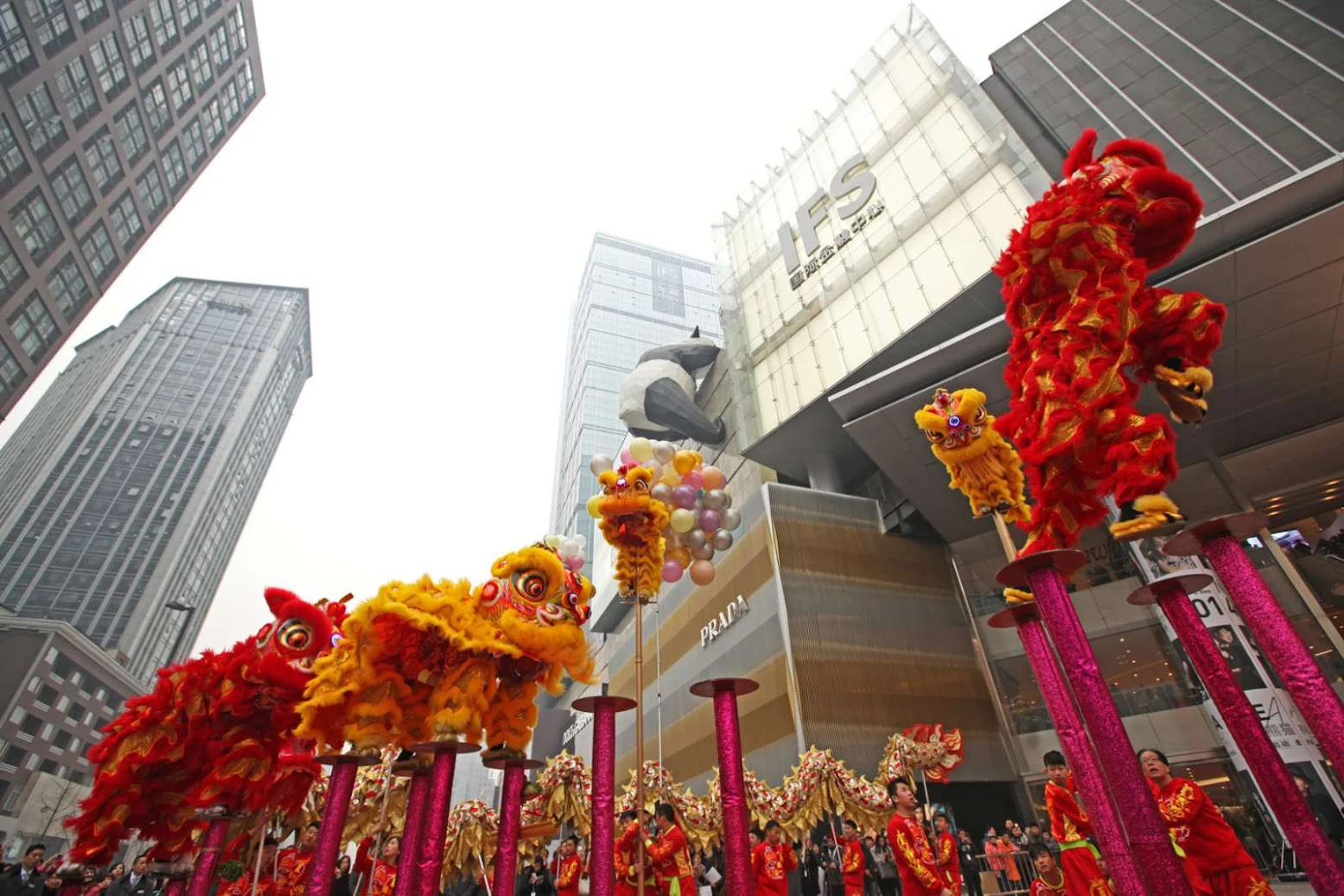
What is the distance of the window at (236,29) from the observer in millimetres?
43438

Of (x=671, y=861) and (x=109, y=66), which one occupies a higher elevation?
(x=109, y=66)

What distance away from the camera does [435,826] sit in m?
4.20

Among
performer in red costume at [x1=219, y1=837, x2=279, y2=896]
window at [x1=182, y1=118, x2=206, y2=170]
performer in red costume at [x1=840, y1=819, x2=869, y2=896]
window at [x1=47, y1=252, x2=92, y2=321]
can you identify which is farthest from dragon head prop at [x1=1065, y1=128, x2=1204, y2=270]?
window at [x1=182, y1=118, x2=206, y2=170]

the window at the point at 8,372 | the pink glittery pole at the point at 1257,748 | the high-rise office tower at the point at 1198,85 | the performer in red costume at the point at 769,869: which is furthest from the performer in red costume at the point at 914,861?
the window at the point at 8,372

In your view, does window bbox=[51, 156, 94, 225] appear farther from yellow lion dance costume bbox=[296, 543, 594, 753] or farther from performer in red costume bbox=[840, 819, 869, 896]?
performer in red costume bbox=[840, 819, 869, 896]

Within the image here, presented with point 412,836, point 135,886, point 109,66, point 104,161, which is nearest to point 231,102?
point 109,66

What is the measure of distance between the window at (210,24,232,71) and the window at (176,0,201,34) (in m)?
2.49

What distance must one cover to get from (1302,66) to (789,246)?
468 inches

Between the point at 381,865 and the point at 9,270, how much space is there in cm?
3864

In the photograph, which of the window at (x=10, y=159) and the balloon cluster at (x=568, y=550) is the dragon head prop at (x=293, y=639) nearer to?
the balloon cluster at (x=568, y=550)

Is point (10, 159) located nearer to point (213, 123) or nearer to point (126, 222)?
point (126, 222)

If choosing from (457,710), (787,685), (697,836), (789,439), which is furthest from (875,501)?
(457,710)

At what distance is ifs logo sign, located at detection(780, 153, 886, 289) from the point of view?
18.0m

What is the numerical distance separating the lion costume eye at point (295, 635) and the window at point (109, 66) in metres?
42.5
